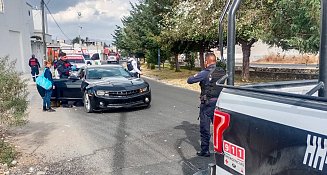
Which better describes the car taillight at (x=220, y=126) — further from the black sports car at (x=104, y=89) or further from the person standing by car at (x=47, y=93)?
the person standing by car at (x=47, y=93)

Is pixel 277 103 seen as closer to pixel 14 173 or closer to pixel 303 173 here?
pixel 303 173

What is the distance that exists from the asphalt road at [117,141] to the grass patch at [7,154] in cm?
34

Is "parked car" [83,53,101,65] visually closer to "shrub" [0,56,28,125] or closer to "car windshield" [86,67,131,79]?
"car windshield" [86,67,131,79]

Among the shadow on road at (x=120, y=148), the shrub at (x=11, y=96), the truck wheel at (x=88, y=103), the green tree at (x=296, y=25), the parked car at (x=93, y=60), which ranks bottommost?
the shadow on road at (x=120, y=148)

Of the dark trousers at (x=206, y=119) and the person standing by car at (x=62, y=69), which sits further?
the person standing by car at (x=62, y=69)

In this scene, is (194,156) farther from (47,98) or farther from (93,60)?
(93,60)

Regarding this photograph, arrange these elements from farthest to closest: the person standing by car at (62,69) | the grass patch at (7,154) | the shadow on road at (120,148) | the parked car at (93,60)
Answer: the parked car at (93,60) < the person standing by car at (62,69) < the grass patch at (7,154) < the shadow on road at (120,148)

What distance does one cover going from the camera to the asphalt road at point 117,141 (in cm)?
477

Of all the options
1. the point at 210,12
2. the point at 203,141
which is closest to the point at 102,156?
the point at 203,141

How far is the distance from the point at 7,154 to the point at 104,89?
12.3 ft

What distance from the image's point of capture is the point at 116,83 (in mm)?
8969

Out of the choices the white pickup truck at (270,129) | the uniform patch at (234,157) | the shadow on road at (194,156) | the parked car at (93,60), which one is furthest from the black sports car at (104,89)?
the parked car at (93,60)

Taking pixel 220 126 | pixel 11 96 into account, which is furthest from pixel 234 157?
pixel 11 96

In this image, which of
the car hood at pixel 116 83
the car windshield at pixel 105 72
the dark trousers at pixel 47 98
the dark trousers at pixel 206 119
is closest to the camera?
the dark trousers at pixel 206 119
